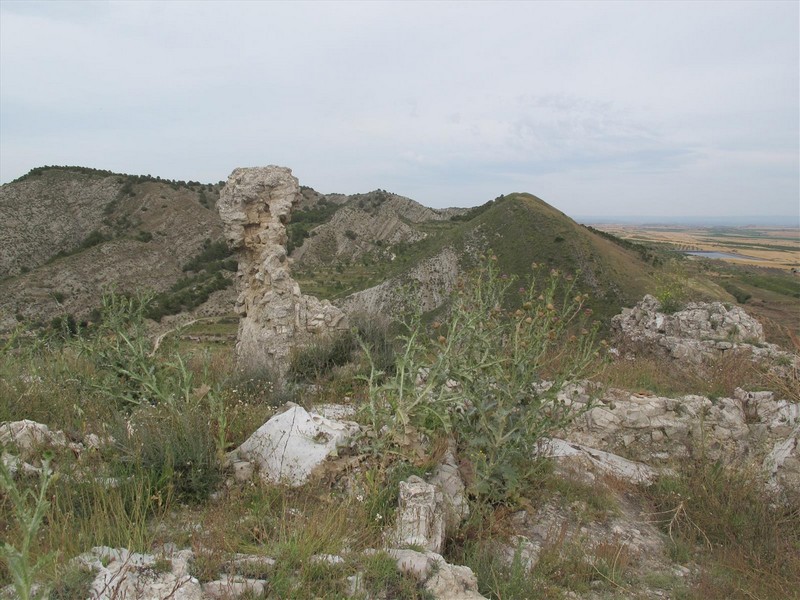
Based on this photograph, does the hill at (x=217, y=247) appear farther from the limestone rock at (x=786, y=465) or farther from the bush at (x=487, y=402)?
the limestone rock at (x=786, y=465)

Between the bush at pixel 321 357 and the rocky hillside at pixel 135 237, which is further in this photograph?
the rocky hillside at pixel 135 237

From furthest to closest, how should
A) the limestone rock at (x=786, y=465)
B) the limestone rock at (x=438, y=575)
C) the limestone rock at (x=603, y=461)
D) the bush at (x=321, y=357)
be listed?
the bush at (x=321, y=357), the limestone rock at (x=603, y=461), the limestone rock at (x=786, y=465), the limestone rock at (x=438, y=575)

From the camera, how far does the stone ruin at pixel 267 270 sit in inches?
336

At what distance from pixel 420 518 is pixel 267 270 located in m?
6.72

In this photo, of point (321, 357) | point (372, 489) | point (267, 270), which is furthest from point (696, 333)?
point (372, 489)

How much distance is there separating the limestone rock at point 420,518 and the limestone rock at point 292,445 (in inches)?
33.8

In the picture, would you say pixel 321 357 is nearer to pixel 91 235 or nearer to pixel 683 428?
pixel 683 428

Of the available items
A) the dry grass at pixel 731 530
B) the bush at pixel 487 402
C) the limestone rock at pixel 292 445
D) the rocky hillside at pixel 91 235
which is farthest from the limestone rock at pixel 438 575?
the rocky hillside at pixel 91 235

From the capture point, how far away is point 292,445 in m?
3.99

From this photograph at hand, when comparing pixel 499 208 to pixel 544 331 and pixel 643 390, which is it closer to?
pixel 643 390

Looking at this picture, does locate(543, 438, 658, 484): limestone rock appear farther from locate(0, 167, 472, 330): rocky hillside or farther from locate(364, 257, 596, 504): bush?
locate(0, 167, 472, 330): rocky hillside

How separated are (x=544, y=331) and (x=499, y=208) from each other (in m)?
28.0

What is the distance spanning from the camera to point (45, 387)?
487cm

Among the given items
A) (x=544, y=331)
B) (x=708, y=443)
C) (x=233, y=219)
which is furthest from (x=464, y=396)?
(x=233, y=219)
